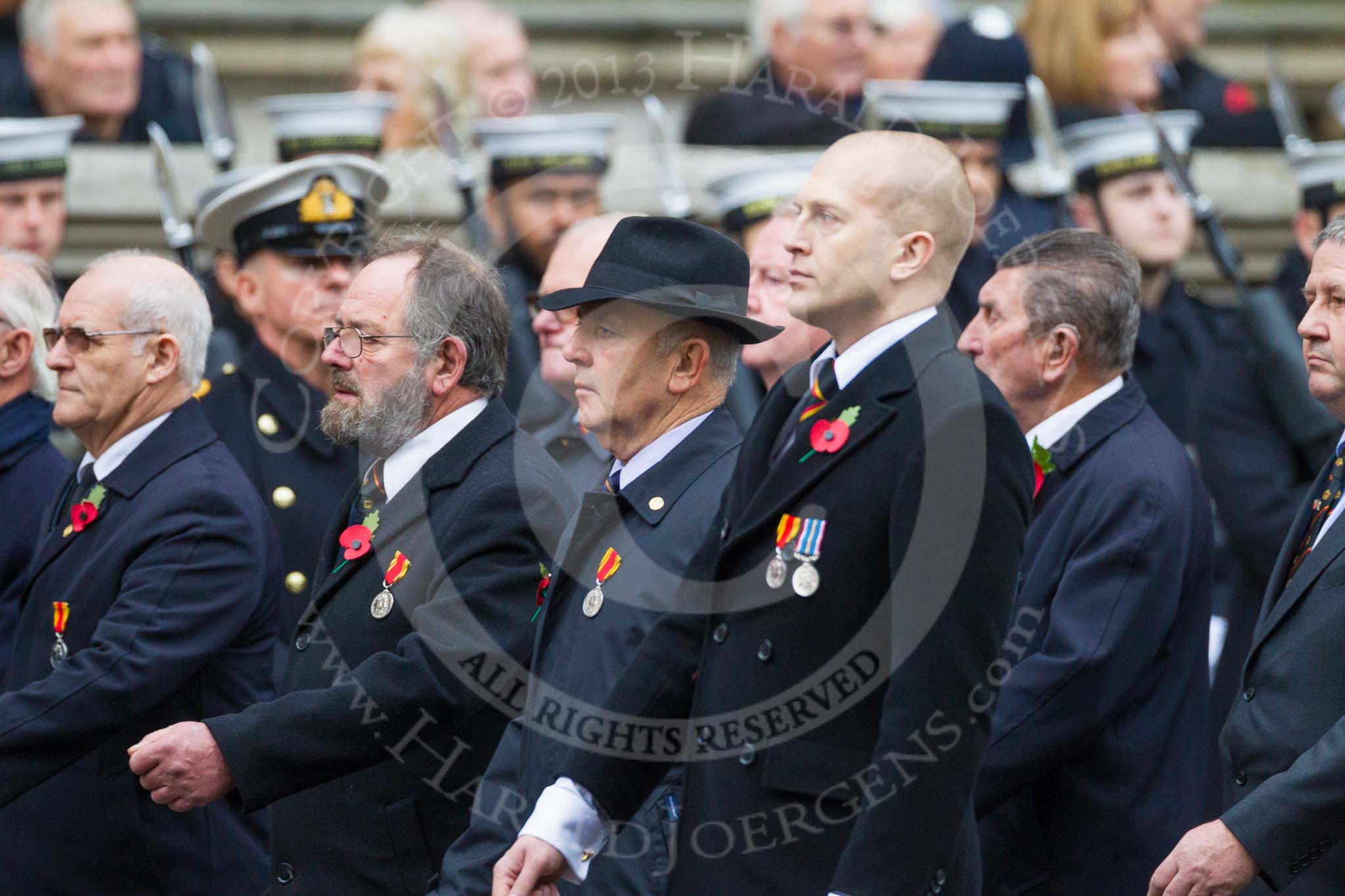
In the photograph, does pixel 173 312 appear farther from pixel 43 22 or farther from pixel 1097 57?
pixel 1097 57

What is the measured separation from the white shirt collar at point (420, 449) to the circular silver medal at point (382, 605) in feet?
0.81

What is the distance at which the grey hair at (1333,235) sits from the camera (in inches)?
173

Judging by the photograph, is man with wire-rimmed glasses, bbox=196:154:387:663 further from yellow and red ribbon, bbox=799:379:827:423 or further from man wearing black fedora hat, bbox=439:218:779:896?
yellow and red ribbon, bbox=799:379:827:423

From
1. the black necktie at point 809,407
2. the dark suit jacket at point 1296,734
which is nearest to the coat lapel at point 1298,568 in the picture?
the dark suit jacket at point 1296,734

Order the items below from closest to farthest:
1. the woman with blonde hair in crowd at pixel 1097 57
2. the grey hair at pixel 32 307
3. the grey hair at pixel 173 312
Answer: the grey hair at pixel 173 312 < the grey hair at pixel 32 307 < the woman with blonde hair in crowd at pixel 1097 57

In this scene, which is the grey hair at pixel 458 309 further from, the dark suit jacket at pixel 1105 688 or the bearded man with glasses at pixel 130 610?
the dark suit jacket at pixel 1105 688

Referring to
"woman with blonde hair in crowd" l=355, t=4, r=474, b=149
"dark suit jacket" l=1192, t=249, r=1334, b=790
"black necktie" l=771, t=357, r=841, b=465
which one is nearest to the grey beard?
"black necktie" l=771, t=357, r=841, b=465

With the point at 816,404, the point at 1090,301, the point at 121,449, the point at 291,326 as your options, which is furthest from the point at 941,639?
the point at 291,326

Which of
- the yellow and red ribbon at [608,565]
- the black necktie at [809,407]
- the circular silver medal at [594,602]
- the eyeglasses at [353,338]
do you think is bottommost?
the circular silver medal at [594,602]

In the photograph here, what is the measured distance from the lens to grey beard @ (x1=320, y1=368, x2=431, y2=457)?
4734 mm

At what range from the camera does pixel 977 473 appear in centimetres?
360

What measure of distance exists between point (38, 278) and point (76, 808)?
169 centimetres

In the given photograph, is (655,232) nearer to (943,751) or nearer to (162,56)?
(943,751)

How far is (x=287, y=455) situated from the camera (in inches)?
242
